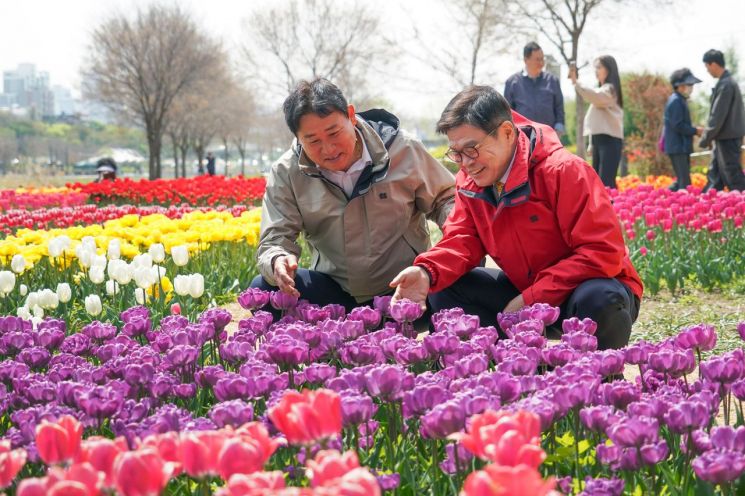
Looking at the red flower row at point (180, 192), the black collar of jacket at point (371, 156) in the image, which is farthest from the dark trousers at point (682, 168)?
the black collar of jacket at point (371, 156)

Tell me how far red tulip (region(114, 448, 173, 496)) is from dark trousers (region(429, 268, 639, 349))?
2.17 metres

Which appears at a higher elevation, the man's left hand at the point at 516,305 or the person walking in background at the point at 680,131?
the person walking in background at the point at 680,131

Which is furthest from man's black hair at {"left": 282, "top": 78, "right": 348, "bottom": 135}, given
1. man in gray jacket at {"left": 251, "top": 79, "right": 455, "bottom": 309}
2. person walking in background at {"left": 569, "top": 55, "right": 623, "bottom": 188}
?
person walking in background at {"left": 569, "top": 55, "right": 623, "bottom": 188}

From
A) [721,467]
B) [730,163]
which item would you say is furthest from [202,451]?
[730,163]

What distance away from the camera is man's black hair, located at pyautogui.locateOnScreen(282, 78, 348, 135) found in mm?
3338

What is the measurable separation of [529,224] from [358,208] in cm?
85

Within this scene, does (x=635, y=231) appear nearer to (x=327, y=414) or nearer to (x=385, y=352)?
(x=385, y=352)

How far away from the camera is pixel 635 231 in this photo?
22.3 ft

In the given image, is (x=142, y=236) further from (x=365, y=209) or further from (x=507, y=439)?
(x=507, y=439)

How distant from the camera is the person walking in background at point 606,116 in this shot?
905 centimetres

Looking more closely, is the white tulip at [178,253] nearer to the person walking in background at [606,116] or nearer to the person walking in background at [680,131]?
the person walking in background at [606,116]

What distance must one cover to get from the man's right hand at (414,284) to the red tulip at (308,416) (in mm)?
1779

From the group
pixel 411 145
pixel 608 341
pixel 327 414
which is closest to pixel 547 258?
pixel 608 341

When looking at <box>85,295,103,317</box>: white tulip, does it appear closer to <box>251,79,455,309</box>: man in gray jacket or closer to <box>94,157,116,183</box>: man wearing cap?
<box>251,79,455,309</box>: man in gray jacket
